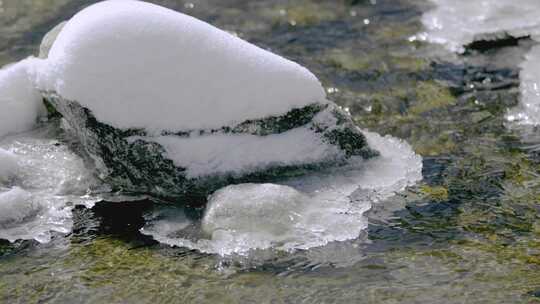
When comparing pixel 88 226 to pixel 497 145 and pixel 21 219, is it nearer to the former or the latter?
pixel 21 219

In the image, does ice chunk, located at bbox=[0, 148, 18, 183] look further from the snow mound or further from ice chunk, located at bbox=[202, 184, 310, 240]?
ice chunk, located at bbox=[202, 184, 310, 240]

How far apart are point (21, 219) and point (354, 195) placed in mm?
1512

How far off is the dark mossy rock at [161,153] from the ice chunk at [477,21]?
A: 7.16 feet

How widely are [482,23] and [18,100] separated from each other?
344cm

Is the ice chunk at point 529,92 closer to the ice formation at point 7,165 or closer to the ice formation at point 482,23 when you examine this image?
the ice formation at point 482,23

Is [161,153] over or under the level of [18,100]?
under

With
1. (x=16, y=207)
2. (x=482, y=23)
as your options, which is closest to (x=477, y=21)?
(x=482, y=23)

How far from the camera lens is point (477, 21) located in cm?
634

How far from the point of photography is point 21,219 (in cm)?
380

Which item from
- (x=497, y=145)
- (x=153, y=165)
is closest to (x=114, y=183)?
(x=153, y=165)

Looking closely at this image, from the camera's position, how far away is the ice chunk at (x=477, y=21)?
6086 mm

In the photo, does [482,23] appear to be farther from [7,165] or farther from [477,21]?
[7,165]

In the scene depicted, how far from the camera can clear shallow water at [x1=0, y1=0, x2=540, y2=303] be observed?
320cm

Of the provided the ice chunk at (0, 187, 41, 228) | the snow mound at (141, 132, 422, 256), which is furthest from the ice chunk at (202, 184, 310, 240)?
the ice chunk at (0, 187, 41, 228)
